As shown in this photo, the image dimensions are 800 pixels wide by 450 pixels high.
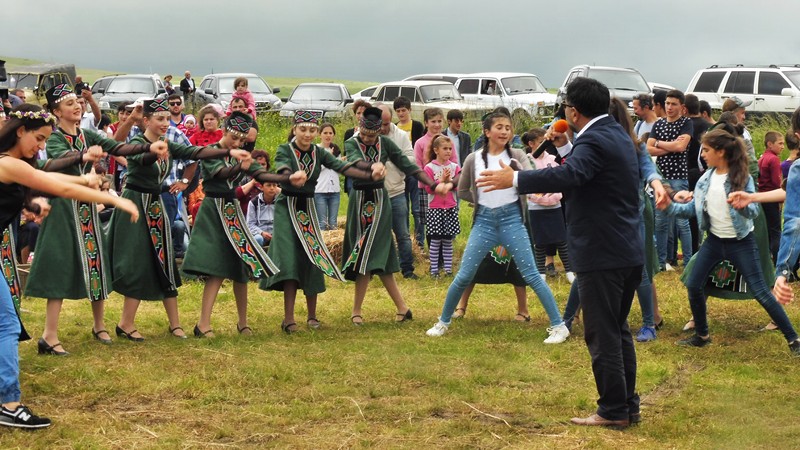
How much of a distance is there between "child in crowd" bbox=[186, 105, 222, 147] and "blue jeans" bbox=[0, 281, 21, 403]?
21.1ft

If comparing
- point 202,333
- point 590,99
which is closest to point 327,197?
point 202,333

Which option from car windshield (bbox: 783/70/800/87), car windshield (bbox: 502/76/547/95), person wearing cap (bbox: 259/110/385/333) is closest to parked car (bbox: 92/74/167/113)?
car windshield (bbox: 502/76/547/95)

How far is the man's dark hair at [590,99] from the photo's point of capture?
257 inches

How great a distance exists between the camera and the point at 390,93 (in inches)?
1083

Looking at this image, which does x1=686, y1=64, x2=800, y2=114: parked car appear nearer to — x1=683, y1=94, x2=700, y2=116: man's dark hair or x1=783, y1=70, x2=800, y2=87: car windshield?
x1=783, y1=70, x2=800, y2=87: car windshield

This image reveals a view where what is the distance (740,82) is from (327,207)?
12.7m

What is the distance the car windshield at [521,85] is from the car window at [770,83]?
5.88m

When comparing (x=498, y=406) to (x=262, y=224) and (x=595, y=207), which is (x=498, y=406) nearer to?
(x=595, y=207)

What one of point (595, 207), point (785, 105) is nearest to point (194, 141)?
point (595, 207)

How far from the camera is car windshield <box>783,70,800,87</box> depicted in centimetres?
2303

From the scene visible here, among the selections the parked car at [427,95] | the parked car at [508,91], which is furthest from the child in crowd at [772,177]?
the parked car at [427,95]

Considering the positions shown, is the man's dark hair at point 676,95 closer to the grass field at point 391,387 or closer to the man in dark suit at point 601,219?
the grass field at point 391,387

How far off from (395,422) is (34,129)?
312 cm

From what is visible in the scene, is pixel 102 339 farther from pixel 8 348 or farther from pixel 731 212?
pixel 731 212
